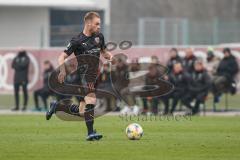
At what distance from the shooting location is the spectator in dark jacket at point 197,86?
25169mm

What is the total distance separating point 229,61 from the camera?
86.0 ft

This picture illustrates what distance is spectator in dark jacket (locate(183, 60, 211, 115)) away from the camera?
82.6ft

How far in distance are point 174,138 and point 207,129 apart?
258cm

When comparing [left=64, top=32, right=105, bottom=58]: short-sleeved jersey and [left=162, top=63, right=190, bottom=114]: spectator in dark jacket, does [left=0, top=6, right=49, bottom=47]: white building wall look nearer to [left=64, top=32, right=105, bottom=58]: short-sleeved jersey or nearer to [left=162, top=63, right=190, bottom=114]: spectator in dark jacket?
[left=162, top=63, right=190, bottom=114]: spectator in dark jacket

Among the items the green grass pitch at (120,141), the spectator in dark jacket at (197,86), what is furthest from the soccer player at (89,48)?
the spectator in dark jacket at (197,86)

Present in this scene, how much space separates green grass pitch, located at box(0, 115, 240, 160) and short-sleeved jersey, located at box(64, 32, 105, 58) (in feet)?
5.44

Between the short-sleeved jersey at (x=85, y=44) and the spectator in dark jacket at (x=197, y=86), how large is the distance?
33.4ft

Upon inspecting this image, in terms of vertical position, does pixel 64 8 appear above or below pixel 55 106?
above

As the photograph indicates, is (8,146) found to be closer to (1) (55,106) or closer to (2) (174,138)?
(1) (55,106)

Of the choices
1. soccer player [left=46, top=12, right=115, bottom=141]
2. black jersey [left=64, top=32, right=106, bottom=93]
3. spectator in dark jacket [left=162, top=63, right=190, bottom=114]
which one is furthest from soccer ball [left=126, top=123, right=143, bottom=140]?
spectator in dark jacket [left=162, top=63, right=190, bottom=114]

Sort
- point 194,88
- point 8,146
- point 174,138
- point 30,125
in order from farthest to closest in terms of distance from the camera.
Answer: point 194,88, point 30,125, point 174,138, point 8,146

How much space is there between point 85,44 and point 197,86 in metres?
10.8

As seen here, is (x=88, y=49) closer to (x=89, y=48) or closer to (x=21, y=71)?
(x=89, y=48)

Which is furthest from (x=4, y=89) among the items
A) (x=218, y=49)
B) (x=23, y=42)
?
(x=23, y=42)
